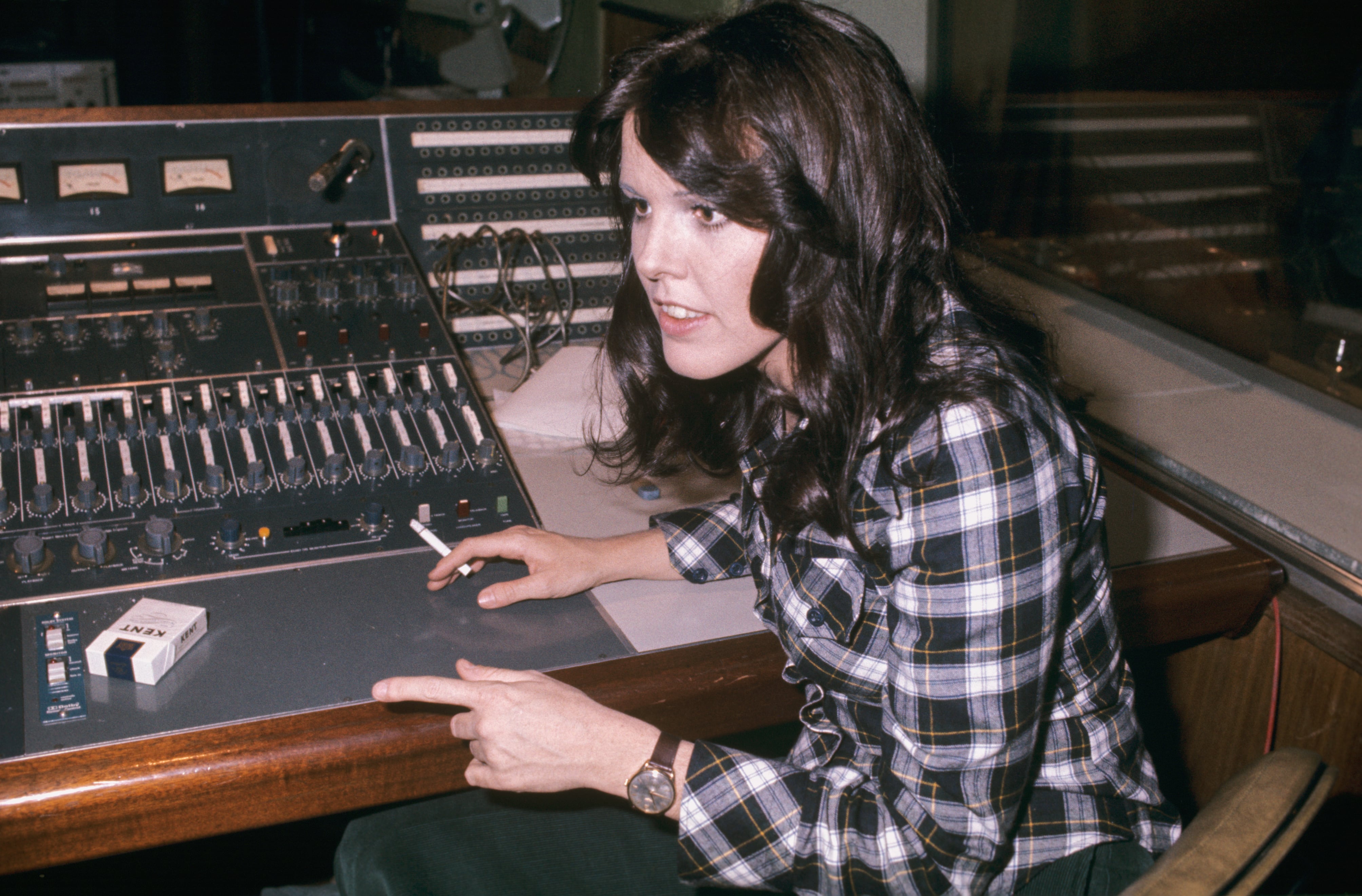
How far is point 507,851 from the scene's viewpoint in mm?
1019

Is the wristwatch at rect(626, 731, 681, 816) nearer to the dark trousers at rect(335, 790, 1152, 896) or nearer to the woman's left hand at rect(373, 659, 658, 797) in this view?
the woman's left hand at rect(373, 659, 658, 797)

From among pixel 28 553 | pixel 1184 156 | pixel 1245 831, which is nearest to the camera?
pixel 1245 831

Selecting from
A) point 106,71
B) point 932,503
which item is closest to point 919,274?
point 932,503

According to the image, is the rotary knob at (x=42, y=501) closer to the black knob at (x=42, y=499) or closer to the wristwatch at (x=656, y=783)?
the black knob at (x=42, y=499)

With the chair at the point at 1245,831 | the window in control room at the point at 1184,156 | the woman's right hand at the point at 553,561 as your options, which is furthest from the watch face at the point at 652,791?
the window in control room at the point at 1184,156

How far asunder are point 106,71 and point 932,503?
1924mm

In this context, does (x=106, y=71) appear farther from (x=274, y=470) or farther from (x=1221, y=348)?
(x=1221, y=348)

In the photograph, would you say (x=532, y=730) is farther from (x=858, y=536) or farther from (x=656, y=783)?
(x=858, y=536)

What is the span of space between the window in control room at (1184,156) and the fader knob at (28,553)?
140 centimetres

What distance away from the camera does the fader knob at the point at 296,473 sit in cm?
98

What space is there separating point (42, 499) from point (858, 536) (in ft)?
2.31

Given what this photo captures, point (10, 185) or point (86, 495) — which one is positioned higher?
point (10, 185)

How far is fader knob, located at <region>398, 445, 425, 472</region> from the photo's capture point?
1023 millimetres

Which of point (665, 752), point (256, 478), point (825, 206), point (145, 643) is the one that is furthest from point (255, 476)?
point (825, 206)
